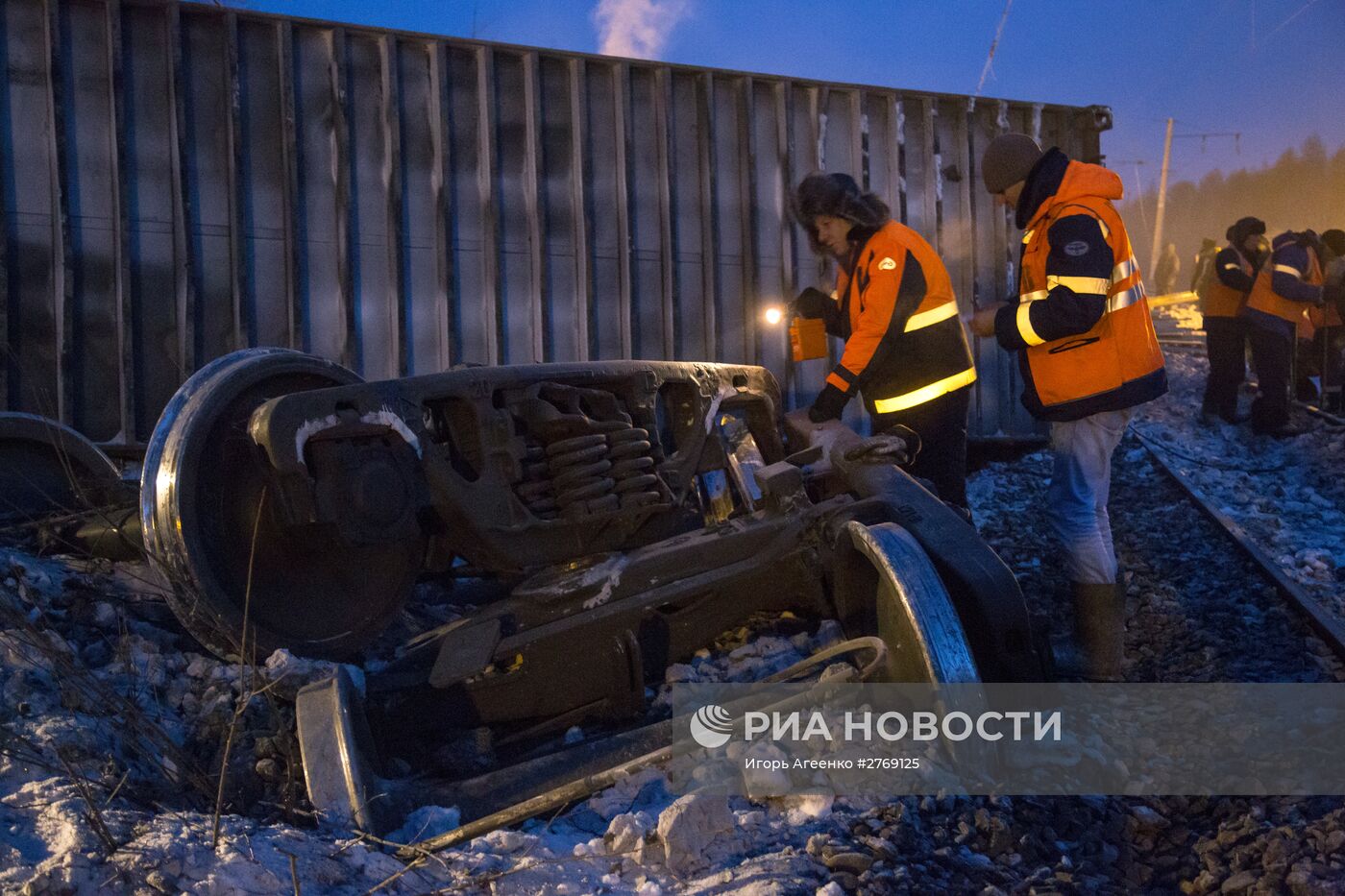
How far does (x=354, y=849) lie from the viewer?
1878 mm

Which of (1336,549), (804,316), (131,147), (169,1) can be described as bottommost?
(1336,549)

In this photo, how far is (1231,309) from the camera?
25.7 ft

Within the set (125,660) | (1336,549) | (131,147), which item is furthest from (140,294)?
(1336,549)

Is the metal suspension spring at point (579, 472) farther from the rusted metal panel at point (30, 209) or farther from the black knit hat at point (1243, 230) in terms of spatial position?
the black knit hat at point (1243, 230)

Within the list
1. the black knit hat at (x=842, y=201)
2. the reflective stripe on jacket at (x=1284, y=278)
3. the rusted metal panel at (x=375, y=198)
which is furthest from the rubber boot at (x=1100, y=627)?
the reflective stripe on jacket at (x=1284, y=278)

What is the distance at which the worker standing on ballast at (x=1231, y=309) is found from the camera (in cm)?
771

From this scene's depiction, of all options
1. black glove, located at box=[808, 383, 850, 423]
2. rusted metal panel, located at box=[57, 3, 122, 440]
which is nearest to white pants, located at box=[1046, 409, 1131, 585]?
black glove, located at box=[808, 383, 850, 423]

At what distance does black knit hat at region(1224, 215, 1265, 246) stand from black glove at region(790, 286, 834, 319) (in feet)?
17.5

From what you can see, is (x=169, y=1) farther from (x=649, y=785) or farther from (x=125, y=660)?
(x=649, y=785)

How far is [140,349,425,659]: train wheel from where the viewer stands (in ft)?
8.07

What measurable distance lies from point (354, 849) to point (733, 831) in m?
0.82

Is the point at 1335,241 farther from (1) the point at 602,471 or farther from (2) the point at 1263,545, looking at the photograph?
(1) the point at 602,471

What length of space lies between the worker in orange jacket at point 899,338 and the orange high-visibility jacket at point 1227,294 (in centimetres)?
504

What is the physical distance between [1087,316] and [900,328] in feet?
2.95
